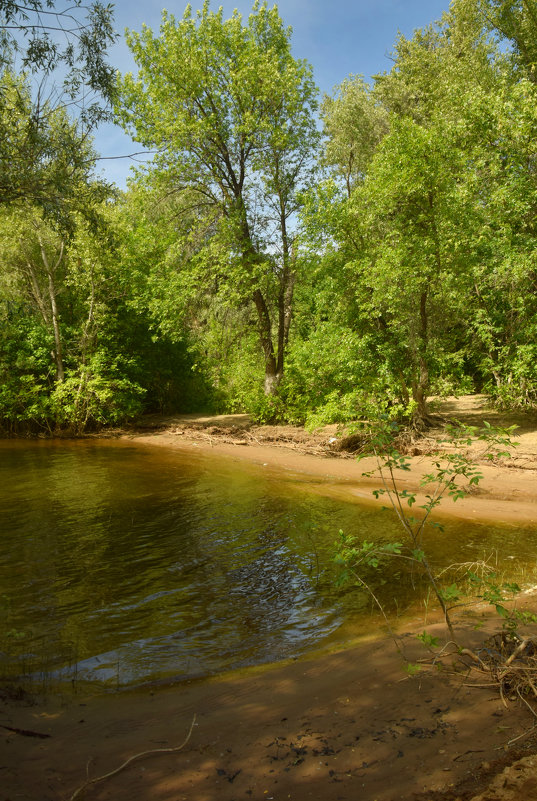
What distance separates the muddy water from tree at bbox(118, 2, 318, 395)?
29.2 ft

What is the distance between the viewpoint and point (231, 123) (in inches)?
737

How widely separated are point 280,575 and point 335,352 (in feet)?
31.4

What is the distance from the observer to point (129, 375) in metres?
22.8

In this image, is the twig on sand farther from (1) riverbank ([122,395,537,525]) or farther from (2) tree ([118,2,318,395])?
(2) tree ([118,2,318,395])

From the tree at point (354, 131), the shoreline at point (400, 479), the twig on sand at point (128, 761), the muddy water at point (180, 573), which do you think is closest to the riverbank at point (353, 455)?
the shoreline at point (400, 479)

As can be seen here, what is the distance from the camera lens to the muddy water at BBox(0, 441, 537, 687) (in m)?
5.48

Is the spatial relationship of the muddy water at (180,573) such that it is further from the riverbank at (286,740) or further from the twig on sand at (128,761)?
the twig on sand at (128,761)

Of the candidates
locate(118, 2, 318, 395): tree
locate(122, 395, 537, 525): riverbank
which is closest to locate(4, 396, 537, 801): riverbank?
locate(122, 395, 537, 525): riverbank

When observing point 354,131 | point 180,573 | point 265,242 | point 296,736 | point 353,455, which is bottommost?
point 180,573

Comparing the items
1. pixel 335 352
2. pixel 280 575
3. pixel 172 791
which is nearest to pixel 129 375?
pixel 335 352

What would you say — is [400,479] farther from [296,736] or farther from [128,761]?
[128,761]

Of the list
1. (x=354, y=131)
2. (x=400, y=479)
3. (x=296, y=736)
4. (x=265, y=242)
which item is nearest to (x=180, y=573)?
(x=296, y=736)

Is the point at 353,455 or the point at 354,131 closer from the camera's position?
the point at 353,455

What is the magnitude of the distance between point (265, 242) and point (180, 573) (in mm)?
14543
